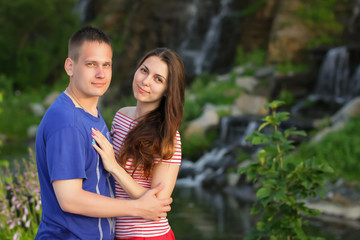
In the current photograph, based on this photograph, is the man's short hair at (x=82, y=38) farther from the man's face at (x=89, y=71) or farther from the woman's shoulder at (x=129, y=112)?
the woman's shoulder at (x=129, y=112)

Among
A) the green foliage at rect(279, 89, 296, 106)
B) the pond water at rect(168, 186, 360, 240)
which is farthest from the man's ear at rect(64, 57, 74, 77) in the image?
the green foliage at rect(279, 89, 296, 106)

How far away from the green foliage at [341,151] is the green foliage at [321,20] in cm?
774

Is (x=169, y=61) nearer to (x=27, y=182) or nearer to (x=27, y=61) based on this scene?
(x=27, y=182)

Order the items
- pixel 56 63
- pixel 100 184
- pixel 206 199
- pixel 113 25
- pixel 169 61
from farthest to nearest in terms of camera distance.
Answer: pixel 56 63 < pixel 113 25 < pixel 206 199 < pixel 169 61 < pixel 100 184

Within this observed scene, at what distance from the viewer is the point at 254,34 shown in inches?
803

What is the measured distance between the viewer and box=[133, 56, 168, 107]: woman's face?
2369mm

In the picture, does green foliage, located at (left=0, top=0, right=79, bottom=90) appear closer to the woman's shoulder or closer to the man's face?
the woman's shoulder

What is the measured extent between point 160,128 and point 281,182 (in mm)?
1784

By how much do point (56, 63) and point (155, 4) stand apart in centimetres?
955

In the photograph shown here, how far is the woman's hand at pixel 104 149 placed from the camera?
1.98m

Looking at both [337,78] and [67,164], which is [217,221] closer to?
[67,164]

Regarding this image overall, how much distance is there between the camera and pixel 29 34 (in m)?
28.6

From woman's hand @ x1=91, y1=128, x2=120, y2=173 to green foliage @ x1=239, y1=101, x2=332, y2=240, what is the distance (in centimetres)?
189

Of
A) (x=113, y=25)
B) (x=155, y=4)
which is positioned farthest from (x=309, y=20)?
(x=113, y=25)
